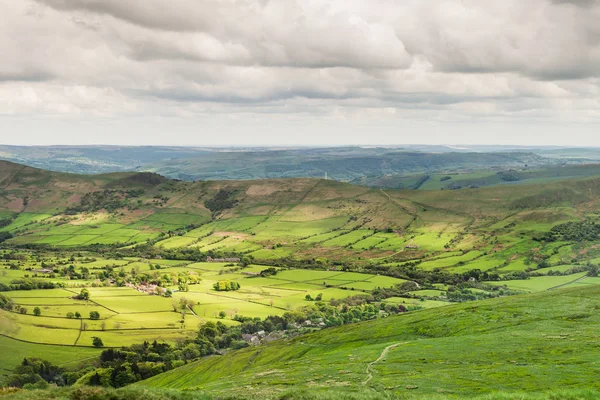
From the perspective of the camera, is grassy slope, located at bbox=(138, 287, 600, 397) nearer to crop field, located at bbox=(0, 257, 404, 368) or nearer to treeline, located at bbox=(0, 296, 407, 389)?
treeline, located at bbox=(0, 296, 407, 389)

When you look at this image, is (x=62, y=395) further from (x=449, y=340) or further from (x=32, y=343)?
(x=32, y=343)

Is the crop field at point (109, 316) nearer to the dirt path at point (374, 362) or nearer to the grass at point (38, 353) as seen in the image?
the grass at point (38, 353)

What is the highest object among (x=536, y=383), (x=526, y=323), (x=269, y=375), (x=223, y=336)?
(x=536, y=383)

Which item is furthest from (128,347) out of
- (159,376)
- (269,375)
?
(269,375)

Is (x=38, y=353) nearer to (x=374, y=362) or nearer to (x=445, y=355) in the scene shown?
(x=374, y=362)

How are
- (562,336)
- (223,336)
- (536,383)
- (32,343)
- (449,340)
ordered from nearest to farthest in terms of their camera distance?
(536,383)
(562,336)
(449,340)
(32,343)
(223,336)

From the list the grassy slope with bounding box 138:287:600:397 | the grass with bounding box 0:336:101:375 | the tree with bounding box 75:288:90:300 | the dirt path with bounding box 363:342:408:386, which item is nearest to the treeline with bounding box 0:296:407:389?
the grass with bounding box 0:336:101:375

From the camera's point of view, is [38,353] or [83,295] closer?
[38,353]

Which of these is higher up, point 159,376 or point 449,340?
point 449,340

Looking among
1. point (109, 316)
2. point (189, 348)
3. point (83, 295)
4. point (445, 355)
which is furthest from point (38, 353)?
point (445, 355)
